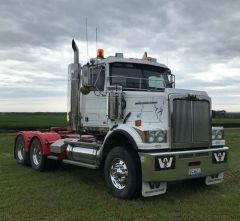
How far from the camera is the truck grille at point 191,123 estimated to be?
28.3 ft

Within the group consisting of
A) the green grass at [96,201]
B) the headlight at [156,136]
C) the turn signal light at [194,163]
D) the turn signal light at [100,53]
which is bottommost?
the green grass at [96,201]

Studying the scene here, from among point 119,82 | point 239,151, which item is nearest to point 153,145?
point 119,82

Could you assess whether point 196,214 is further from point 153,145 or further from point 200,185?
point 200,185

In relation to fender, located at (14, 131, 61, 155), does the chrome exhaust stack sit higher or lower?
higher

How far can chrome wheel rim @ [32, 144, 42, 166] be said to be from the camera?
12.6 metres

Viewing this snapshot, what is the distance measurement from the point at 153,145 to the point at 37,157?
18.1 ft

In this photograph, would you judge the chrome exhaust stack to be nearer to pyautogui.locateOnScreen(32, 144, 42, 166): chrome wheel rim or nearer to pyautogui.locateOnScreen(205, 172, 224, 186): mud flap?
pyautogui.locateOnScreen(32, 144, 42, 166): chrome wheel rim

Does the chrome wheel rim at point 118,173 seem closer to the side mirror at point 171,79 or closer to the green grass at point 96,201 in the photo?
the green grass at point 96,201

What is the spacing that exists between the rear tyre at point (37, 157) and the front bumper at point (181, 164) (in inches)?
189

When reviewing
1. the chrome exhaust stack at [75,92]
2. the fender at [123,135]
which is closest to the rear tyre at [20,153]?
the chrome exhaust stack at [75,92]

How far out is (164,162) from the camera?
8.17 meters

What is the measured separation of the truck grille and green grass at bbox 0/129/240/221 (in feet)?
3.81

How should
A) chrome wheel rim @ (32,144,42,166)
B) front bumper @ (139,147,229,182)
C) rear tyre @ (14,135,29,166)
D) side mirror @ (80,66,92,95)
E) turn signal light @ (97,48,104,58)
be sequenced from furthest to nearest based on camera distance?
rear tyre @ (14,135,29,166) < chrome wheel rim @ (32,144,42,166) < turn signal light @ (97,48,104,58) < side mirror @ (80,66,92,95) < front bumper @ (139,147,229,182)

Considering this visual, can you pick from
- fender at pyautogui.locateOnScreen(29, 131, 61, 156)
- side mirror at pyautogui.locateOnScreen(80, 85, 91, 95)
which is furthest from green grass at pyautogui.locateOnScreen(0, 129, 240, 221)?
side mirror at pyautogui.locateOnScreen(80, 85, 91, 95)
